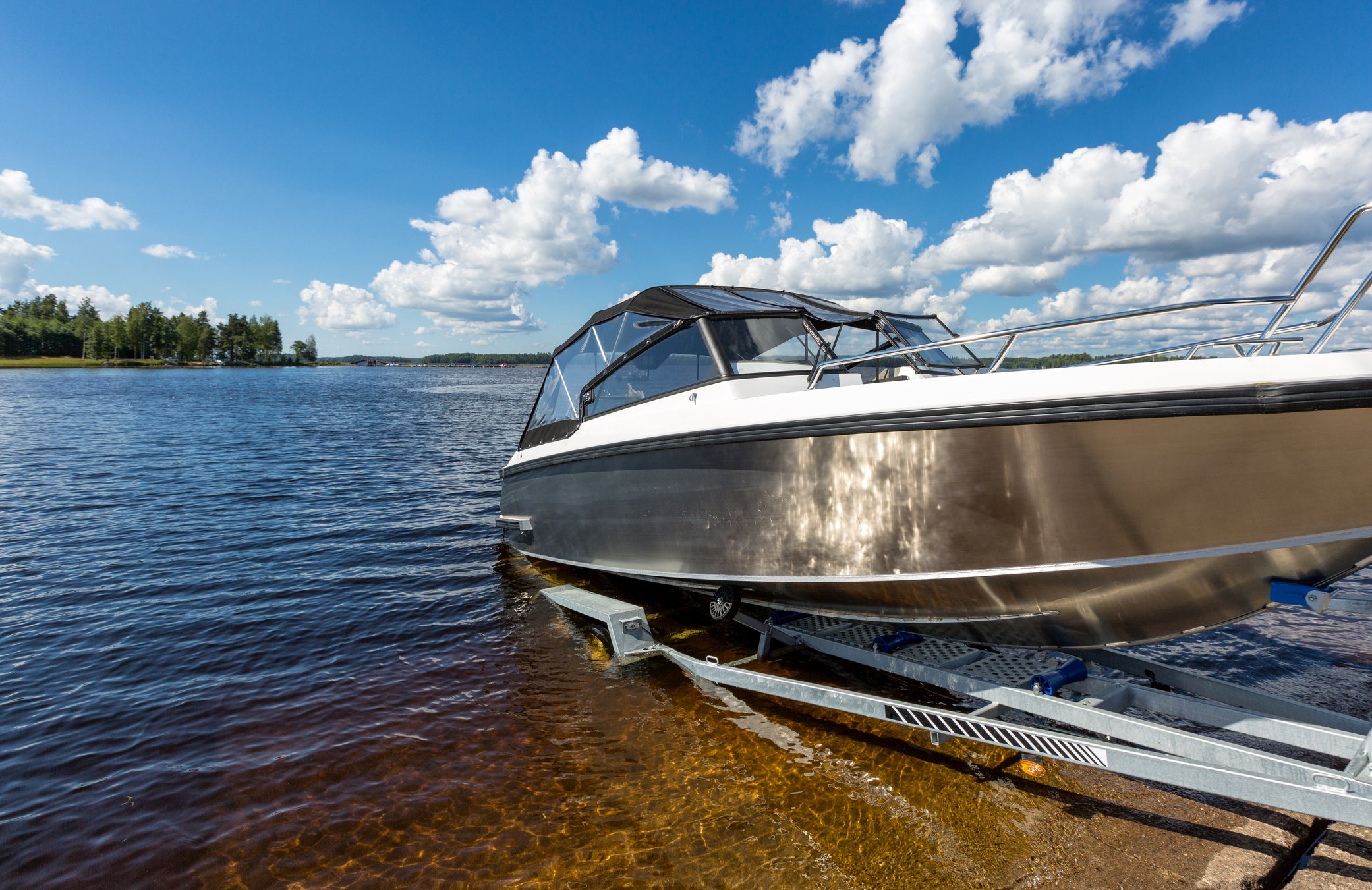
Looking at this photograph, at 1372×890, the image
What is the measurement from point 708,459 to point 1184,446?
2.32 m

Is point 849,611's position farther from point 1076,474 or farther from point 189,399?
point 189,399

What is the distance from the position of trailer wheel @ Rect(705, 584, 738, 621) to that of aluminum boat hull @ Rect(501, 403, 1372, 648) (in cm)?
18

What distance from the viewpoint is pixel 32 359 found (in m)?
85.5

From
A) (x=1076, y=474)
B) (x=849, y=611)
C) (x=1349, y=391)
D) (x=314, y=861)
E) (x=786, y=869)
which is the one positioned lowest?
(x=314, y=861)

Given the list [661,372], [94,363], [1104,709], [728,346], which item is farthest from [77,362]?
[1104,709]

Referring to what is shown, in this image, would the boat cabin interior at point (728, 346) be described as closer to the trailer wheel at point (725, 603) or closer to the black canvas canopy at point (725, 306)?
the black canvas canopy at point (725, 306)

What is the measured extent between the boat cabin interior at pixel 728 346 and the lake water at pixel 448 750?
2.25 m

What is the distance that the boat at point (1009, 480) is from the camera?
245cm

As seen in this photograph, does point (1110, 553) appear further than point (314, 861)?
No

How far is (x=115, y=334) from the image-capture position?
86000 mm

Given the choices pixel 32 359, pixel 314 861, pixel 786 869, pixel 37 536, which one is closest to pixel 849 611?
pixel 786 869

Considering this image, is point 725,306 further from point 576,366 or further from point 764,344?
point 576,366

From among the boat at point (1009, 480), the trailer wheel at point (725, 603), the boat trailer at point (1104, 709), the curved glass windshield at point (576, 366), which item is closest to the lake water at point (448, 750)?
the boat trailer at point (1104, 709)

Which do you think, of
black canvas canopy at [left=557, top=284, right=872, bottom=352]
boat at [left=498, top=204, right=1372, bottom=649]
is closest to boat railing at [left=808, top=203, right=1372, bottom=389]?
boat at [left=498, top=204, right=1372, bottom=649]
